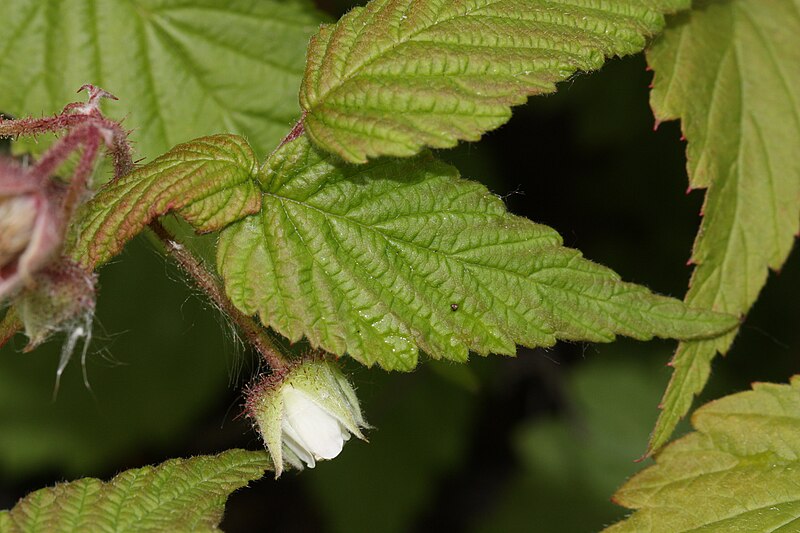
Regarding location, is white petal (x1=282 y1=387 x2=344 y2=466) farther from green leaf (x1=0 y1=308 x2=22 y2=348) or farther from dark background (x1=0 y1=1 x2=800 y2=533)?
dark background (x1=0 y1=1 x2=800 y2=533)

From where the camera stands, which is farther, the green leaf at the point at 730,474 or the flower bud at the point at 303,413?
the green leaf at the point at 730,474

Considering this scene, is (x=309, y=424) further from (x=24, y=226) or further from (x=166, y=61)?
(x=166, y=61)

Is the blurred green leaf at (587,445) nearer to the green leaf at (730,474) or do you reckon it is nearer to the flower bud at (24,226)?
the green leaf at (730,474)

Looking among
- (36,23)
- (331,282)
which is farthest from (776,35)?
(36,23)

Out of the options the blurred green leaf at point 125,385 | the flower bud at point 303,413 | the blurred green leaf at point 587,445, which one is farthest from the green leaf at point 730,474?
the blurred green leaf at point 587,445

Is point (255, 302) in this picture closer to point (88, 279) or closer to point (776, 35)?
point (88, 279)

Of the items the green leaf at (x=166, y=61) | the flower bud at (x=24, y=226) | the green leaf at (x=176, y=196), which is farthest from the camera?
the green leaf at (x=166, y=61)

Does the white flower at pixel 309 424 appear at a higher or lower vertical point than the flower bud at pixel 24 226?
lower
